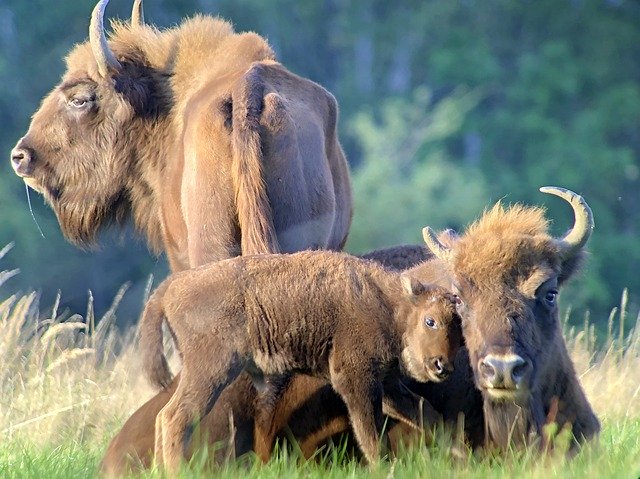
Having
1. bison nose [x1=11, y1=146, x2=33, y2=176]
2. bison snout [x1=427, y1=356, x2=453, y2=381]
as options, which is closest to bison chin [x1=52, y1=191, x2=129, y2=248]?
bison nose [x1=11, y1=146, x2=33, y2=176]

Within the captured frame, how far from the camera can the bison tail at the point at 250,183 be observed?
7746 mm

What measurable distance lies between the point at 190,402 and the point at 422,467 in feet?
3.77

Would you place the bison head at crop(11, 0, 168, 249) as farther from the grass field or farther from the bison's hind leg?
the bison's hind leg

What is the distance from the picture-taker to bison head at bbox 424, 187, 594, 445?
6453mm

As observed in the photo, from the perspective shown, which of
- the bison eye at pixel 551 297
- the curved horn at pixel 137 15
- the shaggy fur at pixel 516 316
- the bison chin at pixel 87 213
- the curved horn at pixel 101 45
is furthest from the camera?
the curved horn at pixel 137 15

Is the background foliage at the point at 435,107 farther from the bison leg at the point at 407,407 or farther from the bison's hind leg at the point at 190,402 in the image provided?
the bison's hind leg at the point at 190,402

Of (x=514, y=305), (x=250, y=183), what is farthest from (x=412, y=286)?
(x=250, y=183)

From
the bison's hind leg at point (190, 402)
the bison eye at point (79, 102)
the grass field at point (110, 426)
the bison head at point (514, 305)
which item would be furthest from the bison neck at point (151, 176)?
the bison head at point (514, 305)

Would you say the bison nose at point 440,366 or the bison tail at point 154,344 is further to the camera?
the bison tail at point 154,344

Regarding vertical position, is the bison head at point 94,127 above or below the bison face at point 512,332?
above

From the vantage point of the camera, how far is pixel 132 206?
1001 cm

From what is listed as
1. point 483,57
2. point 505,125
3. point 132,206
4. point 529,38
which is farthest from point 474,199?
point 132,206

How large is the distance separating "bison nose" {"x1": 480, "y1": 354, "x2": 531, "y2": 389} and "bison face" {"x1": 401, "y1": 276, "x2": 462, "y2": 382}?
1.00ft

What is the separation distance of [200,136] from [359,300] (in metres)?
1.95
